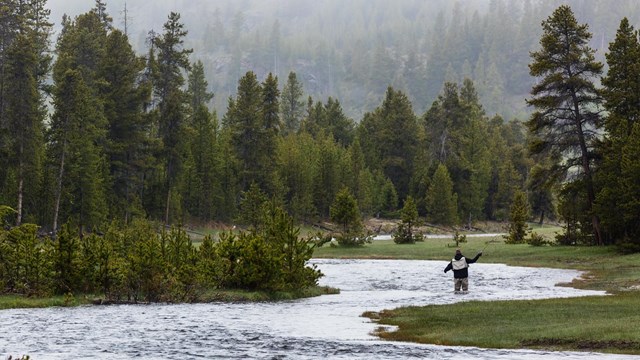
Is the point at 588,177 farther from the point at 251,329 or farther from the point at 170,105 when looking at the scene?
the point at 170,105

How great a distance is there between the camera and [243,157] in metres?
110

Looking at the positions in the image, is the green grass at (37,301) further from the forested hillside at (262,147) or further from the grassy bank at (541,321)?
the forested hillside at (262,147)

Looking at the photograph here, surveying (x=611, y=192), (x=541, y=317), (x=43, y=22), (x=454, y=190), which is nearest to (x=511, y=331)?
(x=541, y=317)

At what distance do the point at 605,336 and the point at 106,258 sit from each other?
22.2 meters

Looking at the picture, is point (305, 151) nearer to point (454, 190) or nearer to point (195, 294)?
point (454, 190)

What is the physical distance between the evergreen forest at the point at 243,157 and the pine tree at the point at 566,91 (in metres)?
0.16

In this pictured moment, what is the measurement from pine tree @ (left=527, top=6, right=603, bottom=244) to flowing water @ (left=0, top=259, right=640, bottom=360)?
67.3ft

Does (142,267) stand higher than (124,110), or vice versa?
(124,110)

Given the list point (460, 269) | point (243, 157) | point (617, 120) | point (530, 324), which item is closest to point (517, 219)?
point (617, 120)

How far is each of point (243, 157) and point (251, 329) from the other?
8351cm

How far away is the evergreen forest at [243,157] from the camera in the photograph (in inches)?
1619

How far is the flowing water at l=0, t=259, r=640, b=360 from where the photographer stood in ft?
71.9

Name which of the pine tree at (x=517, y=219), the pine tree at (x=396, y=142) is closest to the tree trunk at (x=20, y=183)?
the pine tree at (x=517, y=219)

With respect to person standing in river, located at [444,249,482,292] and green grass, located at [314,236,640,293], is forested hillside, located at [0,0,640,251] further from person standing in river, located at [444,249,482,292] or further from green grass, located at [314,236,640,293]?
person standing in river, located at [444,249,482,292]
